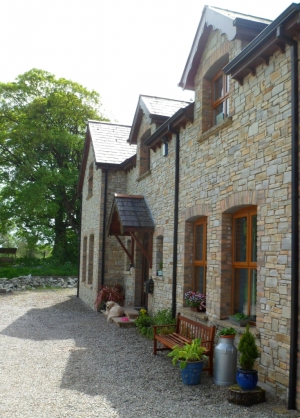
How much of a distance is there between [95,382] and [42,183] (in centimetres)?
2140

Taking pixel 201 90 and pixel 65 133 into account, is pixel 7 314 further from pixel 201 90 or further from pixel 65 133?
pixel 65 133

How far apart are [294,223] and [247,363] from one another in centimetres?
208

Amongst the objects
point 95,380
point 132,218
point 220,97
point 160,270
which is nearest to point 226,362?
point 95,380

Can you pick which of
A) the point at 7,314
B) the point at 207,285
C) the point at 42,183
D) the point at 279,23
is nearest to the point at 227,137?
the point at 279,23

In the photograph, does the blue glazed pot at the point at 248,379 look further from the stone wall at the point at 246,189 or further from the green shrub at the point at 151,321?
the green shrub at the point at 151,321

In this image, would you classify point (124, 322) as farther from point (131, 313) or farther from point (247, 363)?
point (247, 363)

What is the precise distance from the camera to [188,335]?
8.21m

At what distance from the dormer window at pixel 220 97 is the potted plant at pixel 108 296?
7586mm

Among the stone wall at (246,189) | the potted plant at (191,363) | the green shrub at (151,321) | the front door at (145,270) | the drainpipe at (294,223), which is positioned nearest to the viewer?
the drainpipe at (294,223)

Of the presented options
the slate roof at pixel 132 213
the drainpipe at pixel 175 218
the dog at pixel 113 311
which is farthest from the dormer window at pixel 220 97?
the dog at pixel 113 311

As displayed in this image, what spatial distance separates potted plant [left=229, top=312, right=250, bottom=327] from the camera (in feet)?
22.8

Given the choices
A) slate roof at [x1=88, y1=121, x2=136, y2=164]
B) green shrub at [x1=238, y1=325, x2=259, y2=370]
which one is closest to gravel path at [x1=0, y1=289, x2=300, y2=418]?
green shrub at [x1=238, y1=325, x2=259, y2=370]

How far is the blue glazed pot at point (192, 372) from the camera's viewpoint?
21.5ft

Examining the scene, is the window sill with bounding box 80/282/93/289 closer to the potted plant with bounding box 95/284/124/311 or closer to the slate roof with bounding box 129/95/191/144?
the potted plant with bounding box 95/284/124/311
